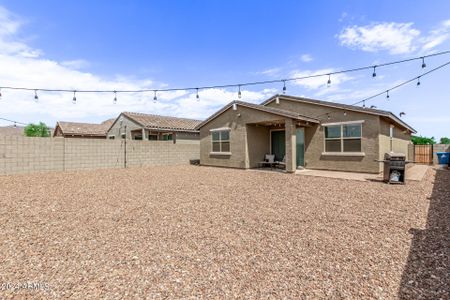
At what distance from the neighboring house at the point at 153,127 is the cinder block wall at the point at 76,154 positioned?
4.28 meters

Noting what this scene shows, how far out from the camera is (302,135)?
46.2 feet

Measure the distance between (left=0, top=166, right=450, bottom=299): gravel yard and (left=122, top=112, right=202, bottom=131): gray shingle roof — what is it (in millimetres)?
15546

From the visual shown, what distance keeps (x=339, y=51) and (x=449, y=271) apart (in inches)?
459

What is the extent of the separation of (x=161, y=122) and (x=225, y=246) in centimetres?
2108

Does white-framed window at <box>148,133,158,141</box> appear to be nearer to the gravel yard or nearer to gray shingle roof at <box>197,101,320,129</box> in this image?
gray shingle roof at <box>197,101,320,129</box>

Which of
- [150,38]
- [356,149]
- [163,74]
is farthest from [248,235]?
[163,74]

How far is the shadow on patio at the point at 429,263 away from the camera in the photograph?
98.3 inches

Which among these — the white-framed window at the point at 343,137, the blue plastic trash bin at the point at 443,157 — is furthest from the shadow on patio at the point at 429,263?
the blue plastic trash bin at the point at 443,157

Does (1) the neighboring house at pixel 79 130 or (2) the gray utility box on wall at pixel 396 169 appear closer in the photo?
(2) the gray utility box on wall at pixel 396 169

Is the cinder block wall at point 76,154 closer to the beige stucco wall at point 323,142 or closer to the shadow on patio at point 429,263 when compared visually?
the beige stucco wall at point 323,142

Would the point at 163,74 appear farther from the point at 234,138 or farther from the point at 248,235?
the point at 248,235

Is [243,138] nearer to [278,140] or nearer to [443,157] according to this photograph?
[278,140]

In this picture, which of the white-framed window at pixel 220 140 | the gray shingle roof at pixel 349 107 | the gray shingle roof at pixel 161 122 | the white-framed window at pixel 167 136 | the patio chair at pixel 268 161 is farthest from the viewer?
the white-framed window at pixel 167 136

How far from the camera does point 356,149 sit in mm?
12016
